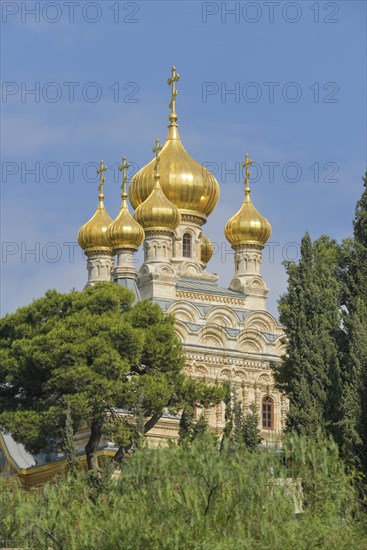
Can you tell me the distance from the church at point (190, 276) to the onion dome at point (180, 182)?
0.04 meters

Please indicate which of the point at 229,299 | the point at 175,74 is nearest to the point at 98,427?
the point at 229,299

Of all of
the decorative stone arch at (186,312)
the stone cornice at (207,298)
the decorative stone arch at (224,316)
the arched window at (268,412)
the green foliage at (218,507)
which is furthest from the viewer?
the stone cornice at (207,298)

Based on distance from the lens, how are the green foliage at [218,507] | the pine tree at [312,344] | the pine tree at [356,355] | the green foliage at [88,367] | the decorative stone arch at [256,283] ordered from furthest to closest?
1. the decorative stone arch at [256,283]
2. the green foliage at [88,367]
3. the pine tree at [312,344]
4. the pine tree at [356,355]
5. the green foliage at [218,507]

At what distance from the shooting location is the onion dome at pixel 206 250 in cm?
5125

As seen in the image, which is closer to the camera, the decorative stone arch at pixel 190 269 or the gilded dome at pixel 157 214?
the gilded dome at pixel 157 214

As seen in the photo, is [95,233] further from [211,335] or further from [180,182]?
[211,335]

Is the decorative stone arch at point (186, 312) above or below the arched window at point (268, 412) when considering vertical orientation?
above

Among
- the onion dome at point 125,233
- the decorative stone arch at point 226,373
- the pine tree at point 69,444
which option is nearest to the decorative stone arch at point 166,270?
the onion dome at point 125,233

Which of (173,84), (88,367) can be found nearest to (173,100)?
(173,84)

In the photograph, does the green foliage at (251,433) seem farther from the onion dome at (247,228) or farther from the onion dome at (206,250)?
the onion dome at (206,250)

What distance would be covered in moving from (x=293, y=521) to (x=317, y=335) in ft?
28.2

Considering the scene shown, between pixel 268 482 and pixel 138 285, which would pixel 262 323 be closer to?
pixel 138 285

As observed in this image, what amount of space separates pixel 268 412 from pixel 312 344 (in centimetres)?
1751

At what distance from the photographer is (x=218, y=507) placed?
19.2 m
